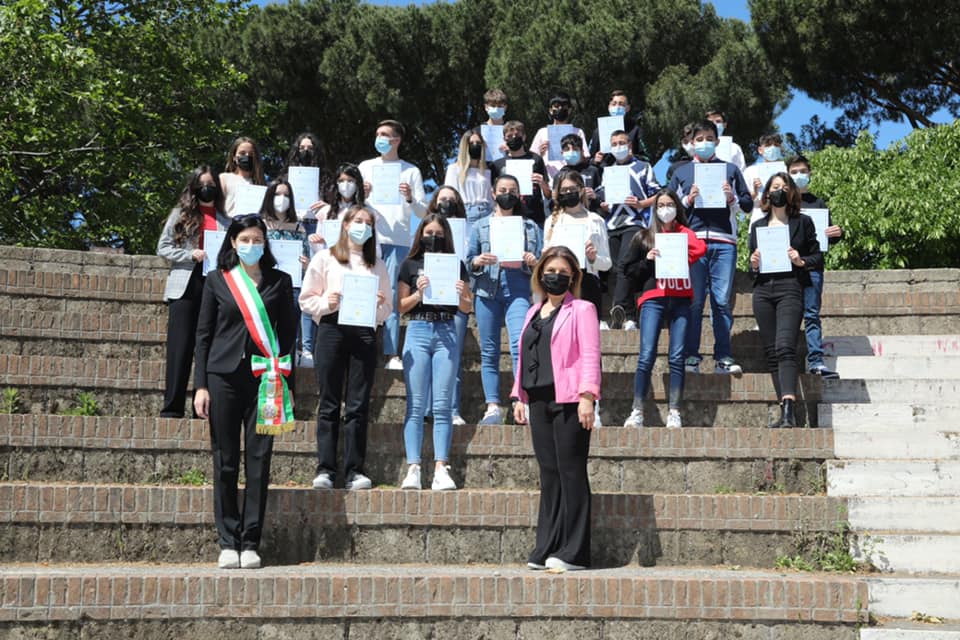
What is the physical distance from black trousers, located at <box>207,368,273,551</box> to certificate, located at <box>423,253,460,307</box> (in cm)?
152

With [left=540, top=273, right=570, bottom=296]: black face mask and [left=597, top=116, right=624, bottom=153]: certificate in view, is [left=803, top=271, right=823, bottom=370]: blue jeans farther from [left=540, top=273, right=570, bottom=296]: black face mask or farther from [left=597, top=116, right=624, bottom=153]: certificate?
[left=540, top=273, right=570, bottom=296]: black face mask

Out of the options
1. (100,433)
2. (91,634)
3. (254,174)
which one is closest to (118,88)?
(254,174)

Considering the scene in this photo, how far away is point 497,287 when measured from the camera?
8133 millimetres

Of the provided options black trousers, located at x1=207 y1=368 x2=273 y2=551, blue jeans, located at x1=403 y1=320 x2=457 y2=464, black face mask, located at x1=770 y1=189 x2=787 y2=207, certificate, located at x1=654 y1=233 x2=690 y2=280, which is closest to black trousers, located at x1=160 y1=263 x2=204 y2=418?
black trousers, located at x1=207 y1=368 x2=273 y2=551

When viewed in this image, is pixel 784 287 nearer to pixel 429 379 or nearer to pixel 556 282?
pixel 556 282

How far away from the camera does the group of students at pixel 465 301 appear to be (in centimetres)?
643

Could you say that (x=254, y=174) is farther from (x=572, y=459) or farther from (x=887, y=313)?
(x=887, y=313)

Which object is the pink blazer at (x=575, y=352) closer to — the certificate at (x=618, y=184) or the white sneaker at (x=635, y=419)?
the white sneaker at (x=635, y=419)

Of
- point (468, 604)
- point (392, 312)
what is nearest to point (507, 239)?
point (392, 312)

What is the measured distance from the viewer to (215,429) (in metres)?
6.36

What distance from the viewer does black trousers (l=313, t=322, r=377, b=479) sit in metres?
7.07

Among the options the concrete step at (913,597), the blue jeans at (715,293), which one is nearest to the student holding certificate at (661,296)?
the blue jeans at (715,293)

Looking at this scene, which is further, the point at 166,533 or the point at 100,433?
the point at 100,433

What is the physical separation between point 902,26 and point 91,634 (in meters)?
20.9
